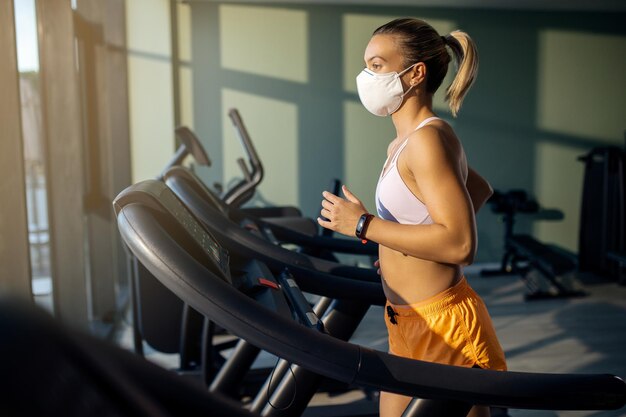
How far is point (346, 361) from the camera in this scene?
35.5 inches

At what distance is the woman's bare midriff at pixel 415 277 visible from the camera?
3.84 feet

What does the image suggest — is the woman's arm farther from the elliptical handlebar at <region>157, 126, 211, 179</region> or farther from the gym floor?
the elliptical handlebar at <region>157, 126, 211, 179</region>

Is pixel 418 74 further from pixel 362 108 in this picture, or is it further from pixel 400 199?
pixel 362 108

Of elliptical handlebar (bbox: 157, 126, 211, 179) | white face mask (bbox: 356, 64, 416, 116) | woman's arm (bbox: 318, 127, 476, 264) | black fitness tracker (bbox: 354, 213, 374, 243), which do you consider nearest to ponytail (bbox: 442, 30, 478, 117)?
white face mask (bbox: 356, 64, 416, 116)

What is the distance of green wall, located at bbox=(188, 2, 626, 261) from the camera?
4.90 metres

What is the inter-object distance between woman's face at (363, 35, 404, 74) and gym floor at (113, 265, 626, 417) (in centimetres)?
172

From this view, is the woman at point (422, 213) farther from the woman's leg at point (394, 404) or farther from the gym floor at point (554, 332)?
the gym floor at point (554, 332)

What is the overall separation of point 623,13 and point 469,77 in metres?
4.95

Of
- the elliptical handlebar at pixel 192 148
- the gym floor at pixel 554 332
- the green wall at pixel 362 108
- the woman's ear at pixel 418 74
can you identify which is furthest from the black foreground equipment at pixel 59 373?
the green wall at pixel 362 108

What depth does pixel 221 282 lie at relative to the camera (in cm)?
94

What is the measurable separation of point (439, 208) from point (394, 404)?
0.44 metres

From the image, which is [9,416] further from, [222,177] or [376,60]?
[222,177]

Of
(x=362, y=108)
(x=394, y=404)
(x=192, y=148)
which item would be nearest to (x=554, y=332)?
(x=192, y=148)

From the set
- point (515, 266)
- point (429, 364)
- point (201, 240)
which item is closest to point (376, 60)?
point (201, 240)
